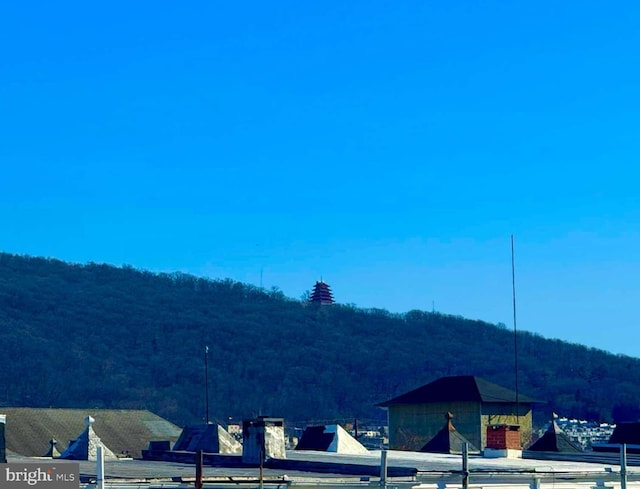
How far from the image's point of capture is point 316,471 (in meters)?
33.3

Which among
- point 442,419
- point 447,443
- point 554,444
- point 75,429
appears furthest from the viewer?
point 442,419

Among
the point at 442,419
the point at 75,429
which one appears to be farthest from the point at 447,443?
the point at 442,419

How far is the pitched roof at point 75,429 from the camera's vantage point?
73562 mm

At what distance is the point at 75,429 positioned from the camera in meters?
79.2

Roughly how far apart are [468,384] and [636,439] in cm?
3619

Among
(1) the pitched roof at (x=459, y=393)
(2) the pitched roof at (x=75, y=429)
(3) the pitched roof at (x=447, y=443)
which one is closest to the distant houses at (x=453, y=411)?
(1) the pitched roof at (x=459, y=393)

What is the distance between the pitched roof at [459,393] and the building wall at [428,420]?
41cm

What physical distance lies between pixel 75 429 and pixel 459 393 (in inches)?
1240

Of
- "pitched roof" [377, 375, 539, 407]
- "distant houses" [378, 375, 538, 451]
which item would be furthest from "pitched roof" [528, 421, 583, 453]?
"pitched roof" [377, 375, 539, 407]

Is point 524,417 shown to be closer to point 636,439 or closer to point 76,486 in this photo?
point 636,439

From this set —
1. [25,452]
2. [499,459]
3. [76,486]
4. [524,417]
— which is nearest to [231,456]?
[499,459]

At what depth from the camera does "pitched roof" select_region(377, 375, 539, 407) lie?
94.7m

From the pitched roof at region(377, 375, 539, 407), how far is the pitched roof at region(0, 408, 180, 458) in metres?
21.4

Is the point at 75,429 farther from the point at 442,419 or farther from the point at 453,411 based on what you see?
the point at 453,411
